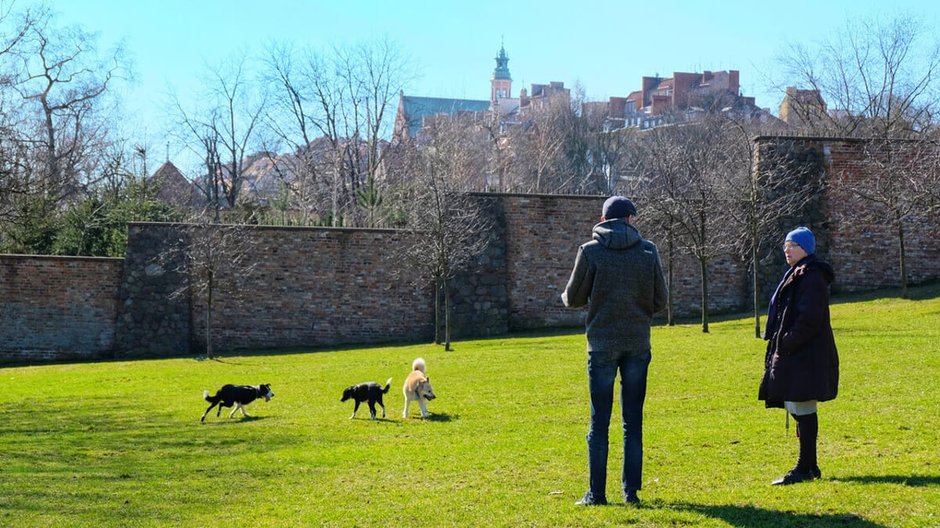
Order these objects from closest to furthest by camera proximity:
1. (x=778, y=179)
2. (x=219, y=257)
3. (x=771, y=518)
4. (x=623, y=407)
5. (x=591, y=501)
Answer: (x=771, y=518) → (x=623, y=407) → (x=591, y=501) → (x=219, y=257) → (x=778, y=179)

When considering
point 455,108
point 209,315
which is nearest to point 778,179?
point 209,315

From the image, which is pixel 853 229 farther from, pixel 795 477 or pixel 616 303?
pixel 616 303

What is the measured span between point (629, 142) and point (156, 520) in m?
64.9

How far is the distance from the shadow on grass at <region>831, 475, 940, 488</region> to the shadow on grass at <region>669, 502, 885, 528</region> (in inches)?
42.3

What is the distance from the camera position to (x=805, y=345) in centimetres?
787

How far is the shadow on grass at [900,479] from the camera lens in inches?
305

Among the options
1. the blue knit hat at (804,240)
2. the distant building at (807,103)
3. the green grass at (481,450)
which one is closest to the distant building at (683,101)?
the distant building at (807,103)

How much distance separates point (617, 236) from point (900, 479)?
9.25 ft

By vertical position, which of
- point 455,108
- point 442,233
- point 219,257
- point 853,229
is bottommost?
point 219,257

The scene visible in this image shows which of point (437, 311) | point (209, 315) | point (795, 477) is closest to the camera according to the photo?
point (795, 477)

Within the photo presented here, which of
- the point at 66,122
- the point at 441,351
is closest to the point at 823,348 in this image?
the point at 441,351

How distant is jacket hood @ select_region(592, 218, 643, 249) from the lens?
723 cm

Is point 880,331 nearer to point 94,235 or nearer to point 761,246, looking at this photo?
point 761,246

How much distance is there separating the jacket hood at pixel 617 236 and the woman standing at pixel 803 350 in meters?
1.35
